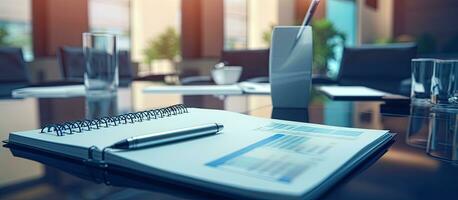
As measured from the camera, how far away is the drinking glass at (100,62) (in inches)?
32.4

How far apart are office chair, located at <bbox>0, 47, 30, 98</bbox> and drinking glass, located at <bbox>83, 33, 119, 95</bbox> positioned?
2.08 ft

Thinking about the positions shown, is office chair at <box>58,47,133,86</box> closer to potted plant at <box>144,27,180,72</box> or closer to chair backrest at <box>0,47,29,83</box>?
chair backrest at <box>0,47,29,83</box>

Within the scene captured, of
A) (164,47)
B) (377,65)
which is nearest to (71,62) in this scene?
(377,65)

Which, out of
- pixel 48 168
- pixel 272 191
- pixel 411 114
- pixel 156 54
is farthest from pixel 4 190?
pixel 156 54

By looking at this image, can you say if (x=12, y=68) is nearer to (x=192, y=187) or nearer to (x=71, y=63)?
(x=71, y=63)

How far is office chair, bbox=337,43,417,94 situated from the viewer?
1435 mm

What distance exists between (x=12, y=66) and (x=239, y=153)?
130cm

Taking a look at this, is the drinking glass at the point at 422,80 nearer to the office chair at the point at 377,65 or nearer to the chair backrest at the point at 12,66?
the office chair at the point at 377,65

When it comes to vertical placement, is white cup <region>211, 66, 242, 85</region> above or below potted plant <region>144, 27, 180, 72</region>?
below

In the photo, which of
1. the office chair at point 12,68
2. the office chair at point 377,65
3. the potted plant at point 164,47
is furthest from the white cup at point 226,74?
the potted plant at point 164,47

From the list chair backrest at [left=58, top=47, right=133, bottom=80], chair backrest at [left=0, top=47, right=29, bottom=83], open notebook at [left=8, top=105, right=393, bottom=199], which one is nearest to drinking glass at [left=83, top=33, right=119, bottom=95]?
open notebook at [left=8, top=105, right=393, bottom=199]

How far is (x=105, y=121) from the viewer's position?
0.40 metres

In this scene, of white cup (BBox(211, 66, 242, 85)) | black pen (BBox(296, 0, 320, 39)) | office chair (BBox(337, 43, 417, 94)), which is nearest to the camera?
black pen (BBox(296, 0, 320, 39))

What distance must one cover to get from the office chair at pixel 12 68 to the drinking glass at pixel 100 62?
25.0 inches
